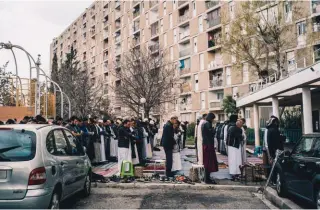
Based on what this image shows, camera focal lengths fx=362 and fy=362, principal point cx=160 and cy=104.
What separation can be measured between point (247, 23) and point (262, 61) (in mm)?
5002

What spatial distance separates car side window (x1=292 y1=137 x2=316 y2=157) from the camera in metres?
6.83

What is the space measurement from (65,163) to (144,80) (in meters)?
27.7

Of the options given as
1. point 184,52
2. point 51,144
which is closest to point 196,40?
point 184,52

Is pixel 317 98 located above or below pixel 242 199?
above

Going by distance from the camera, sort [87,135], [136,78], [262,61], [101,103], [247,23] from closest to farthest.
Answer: [87,135] → [247,23] → [262,61] → [136,78] → [101,103]

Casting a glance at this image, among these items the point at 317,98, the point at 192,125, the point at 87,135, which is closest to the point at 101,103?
the point at 192,125

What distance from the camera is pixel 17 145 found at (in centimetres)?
566

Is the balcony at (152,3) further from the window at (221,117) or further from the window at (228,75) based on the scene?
the window at (221,117)

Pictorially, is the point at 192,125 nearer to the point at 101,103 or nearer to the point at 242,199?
the point at 101,103

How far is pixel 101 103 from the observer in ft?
164

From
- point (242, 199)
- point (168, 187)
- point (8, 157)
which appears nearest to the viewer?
point (8, 157)

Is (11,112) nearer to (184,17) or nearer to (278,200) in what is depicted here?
(278,200)

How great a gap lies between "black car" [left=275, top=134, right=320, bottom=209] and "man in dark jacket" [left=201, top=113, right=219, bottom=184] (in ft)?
6.63

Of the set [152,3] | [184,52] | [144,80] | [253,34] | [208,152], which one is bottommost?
[208,152]
